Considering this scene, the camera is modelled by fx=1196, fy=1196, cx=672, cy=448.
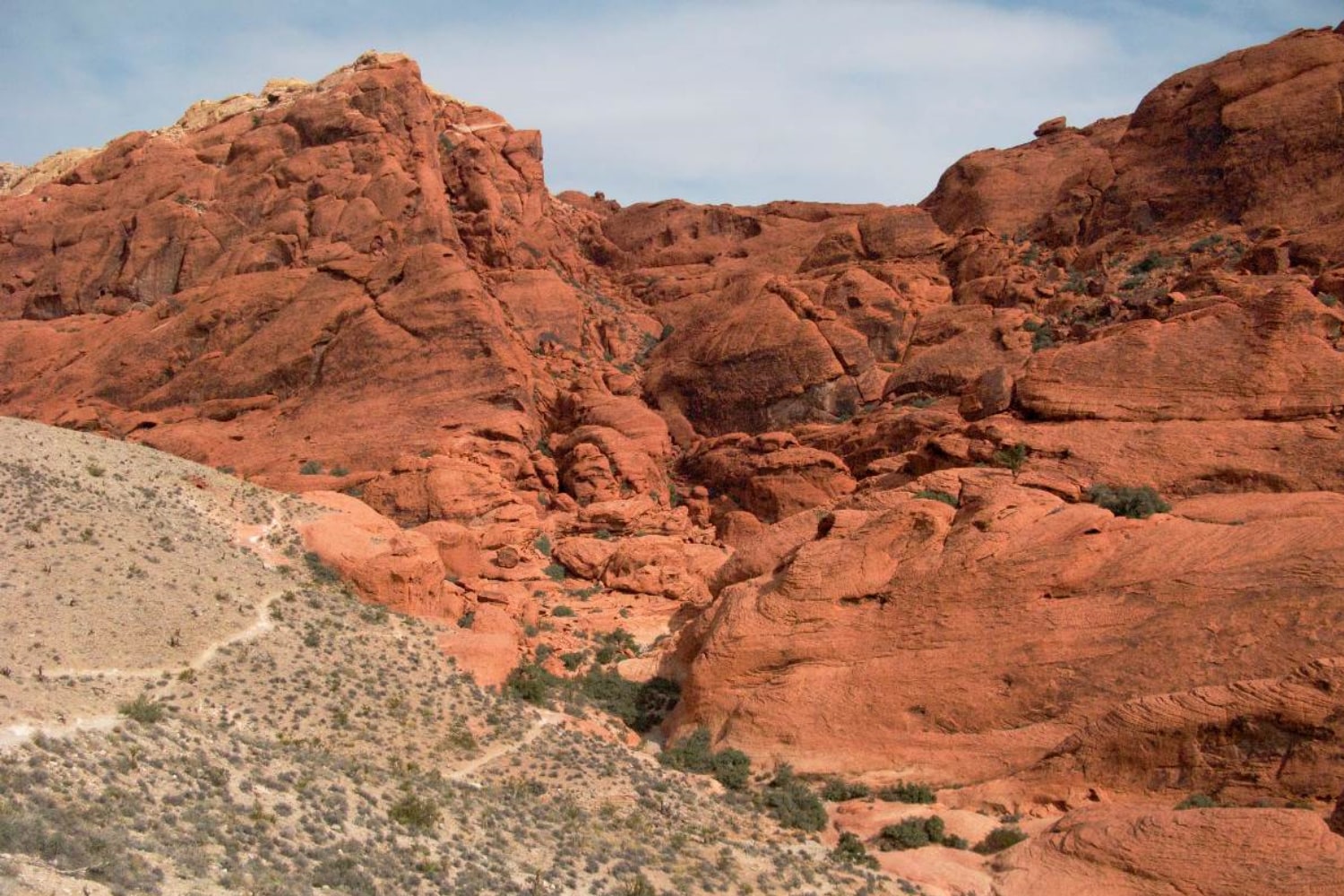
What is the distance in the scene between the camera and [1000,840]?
2109 cm

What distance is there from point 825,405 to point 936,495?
1664cm

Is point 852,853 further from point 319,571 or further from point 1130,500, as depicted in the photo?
point 319,571

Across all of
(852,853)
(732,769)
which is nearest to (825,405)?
(732,769)

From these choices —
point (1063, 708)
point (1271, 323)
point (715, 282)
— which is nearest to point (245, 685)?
point (1063, 708)

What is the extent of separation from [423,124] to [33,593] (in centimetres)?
3663

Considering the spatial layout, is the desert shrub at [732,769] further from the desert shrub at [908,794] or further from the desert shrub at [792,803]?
the desert shrub at [908,794]

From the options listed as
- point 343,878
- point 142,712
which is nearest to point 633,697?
point 142,712

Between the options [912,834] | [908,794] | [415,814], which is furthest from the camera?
[908,794]

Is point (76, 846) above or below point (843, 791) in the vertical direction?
above

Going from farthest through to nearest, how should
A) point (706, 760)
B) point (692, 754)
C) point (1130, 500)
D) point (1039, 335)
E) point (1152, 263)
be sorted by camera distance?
1. point (1152, 263)
2. point (1039, 335)
3. point (1130, 500)
4. point (692, 754)
5. point (706, 760)

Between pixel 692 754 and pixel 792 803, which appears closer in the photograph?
pixel 792 803

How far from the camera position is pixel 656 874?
65.0ft

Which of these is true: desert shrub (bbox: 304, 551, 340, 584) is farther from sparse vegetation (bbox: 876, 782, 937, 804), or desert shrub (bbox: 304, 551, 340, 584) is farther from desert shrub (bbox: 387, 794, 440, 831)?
sparse vegetation (bbox: 876, 782, 937, 804)

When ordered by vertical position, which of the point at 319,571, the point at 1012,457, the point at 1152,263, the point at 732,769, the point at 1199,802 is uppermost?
the point at 1152,263
